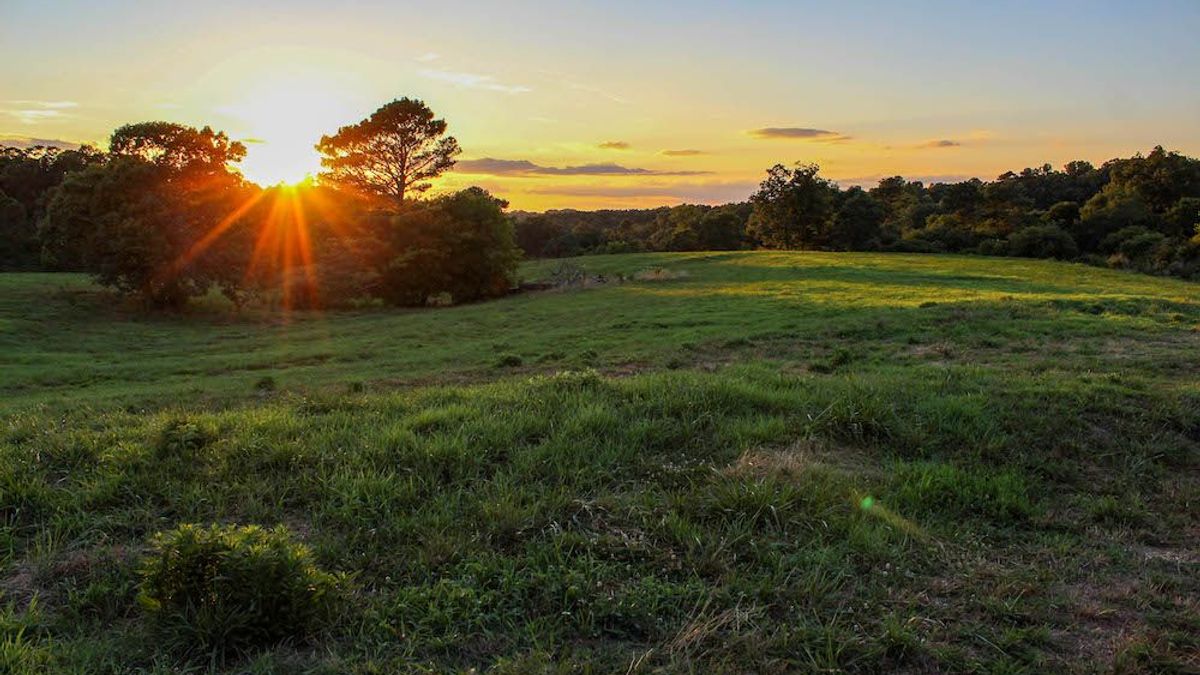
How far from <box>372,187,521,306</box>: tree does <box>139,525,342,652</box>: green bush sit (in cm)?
3541

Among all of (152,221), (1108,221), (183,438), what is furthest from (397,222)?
(1108,221)

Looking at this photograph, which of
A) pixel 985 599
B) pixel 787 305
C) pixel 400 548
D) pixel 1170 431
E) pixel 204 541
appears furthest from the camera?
pixel 787 305

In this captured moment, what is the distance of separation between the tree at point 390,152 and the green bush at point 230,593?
165ft

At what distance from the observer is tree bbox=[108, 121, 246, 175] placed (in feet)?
104

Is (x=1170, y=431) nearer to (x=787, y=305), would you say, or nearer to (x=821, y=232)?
(x=787, y=305)

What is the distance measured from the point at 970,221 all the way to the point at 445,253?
52.2 m

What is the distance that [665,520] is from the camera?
14.9 ft

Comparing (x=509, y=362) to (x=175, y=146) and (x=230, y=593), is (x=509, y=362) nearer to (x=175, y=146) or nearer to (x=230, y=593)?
(x=230, y=593)

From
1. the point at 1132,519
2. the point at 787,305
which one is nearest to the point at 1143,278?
the point at 787,305

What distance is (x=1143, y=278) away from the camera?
33.0 meters

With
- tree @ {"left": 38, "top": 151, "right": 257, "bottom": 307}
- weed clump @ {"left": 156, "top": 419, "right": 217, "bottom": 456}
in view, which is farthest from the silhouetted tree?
weed clump @ {"left": 156, "top": 419, "right": 217, "bottom": 456}

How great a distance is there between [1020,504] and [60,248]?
3853cm

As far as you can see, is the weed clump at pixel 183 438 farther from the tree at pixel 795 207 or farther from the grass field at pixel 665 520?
the tree at pixel 795 207

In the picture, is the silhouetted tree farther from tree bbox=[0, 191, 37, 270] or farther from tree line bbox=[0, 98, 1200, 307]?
tree bbox=[0, 191, 37, 270]
